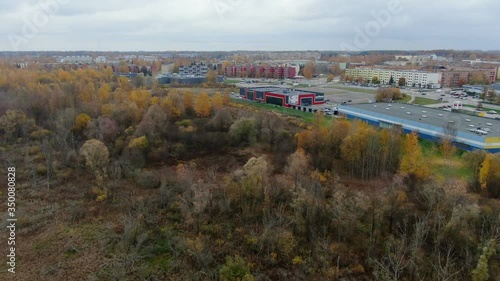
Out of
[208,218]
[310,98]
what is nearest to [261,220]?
[208,218]

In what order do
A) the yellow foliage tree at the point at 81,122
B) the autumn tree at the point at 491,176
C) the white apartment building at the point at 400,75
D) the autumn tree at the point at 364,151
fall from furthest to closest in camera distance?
the white apartment building at the point at 400,75 < the yellow foliage tree at the point at 81,122 < the autumn tree at the point at 364,151 < the autumn tree at the point at 491,176

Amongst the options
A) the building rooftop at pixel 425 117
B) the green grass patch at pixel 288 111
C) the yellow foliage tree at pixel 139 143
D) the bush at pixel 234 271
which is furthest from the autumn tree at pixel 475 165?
the yellow foliage tree at pixel 139 143

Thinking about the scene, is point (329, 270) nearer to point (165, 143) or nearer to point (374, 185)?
point (374, 185)

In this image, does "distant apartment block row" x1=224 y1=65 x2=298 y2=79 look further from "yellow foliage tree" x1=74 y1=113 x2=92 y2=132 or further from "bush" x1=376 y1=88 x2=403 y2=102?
"yellow foliage tree" x1=74 y1=113 x2=92 y2=132

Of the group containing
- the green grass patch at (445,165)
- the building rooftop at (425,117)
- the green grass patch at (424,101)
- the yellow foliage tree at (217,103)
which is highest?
the yellow foliage tree at (217,103)

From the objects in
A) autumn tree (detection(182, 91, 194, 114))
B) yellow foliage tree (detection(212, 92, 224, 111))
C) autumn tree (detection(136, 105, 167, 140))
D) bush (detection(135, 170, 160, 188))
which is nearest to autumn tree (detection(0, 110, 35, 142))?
autumn tree (detection(136, 105, 167, 140))

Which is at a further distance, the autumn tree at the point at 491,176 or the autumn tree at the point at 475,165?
the autumn tree at the point at 475,165

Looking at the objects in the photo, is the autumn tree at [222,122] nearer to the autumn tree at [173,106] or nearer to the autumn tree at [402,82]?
the autumn tree at [173,106]
